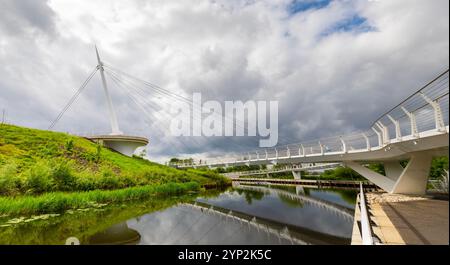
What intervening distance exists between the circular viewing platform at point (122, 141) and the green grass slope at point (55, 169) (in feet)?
15.4

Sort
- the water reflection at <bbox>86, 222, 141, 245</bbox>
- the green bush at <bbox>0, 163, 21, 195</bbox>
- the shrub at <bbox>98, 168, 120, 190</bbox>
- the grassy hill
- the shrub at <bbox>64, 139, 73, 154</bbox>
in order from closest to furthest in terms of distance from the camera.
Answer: the water reflection at <bbox>86, 222, 141, 245</bbox> → the green bush at <bbox>0, 163, 21, 195</bbox> → the grassy hill → the shrub at <bbox>98, 168, 120, 190</bbox> → the shrub at <bbox>64, 139, 73, 154</bbox>

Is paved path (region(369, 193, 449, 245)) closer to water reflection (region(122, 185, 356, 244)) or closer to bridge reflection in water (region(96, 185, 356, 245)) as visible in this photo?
water reflection (region(122, 185, 356, 244))

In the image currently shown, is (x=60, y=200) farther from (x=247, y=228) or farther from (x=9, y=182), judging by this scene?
(x=247, y=228)

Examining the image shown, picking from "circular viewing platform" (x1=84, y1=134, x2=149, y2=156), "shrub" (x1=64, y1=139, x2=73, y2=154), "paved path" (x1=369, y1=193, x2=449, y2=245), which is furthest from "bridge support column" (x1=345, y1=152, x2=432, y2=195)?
"circular viewing platform" (x1=84, y1=134, x2=149, y2=156)

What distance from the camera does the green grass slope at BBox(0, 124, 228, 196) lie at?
10398 millimetres

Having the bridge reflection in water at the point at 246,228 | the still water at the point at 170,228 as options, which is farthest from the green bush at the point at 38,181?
the bridge reflection in water at the point at 246,228

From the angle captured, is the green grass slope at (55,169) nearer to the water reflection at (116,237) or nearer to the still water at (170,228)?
the still water at (170,228)

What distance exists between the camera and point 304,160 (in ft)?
59.6

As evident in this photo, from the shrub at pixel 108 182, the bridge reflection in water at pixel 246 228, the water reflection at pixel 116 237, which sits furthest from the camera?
the shrub at pixel 108 182

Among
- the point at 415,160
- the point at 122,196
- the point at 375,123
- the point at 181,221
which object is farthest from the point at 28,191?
the point at 415,160

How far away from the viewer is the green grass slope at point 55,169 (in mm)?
10398

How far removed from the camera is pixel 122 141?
98.3 ft

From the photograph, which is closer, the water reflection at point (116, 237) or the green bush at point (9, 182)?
the water reflection at point (116, 237)
